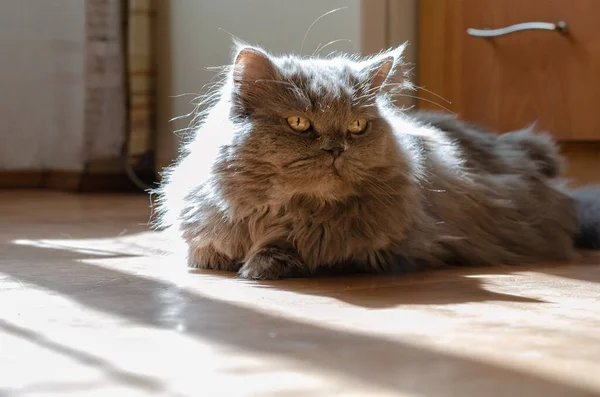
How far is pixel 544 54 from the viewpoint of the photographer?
116 inches

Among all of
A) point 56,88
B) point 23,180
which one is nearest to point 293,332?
point 56,88

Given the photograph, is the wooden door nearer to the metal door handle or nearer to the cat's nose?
the metal door handle

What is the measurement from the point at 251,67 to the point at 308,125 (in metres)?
0.19

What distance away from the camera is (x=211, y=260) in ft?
6.72

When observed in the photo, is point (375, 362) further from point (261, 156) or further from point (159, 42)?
point (159, 42)

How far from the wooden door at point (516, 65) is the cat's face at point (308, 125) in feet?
3.85

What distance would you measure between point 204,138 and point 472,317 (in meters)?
0.84

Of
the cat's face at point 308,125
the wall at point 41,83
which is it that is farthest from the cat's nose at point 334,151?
the wall at point 41,83

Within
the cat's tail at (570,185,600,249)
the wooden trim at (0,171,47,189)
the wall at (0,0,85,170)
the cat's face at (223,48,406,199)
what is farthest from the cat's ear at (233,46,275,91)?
the wooden trim at (0,171,47,189)

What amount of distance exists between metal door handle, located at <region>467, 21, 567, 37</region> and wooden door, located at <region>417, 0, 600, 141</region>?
0.06 feet

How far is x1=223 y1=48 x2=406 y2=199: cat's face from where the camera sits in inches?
71.6

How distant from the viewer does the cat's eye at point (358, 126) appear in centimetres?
188

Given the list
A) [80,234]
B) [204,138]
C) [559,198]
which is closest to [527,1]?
[559,198]

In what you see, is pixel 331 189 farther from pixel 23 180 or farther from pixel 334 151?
pixel 23 180
